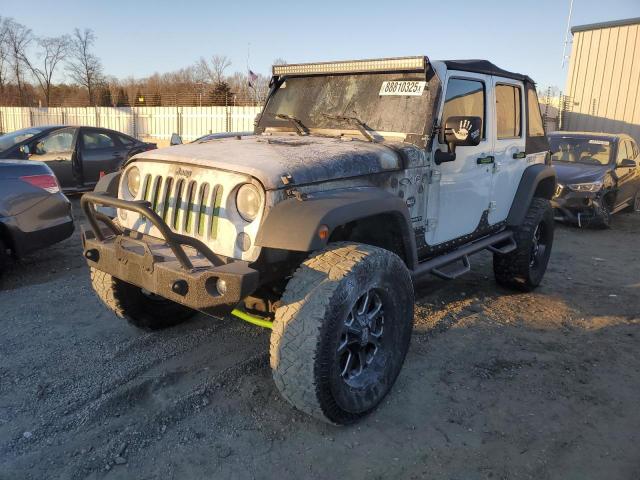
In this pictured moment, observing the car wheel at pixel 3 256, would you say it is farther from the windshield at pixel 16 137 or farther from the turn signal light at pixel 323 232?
the windshield at pixel 16 137

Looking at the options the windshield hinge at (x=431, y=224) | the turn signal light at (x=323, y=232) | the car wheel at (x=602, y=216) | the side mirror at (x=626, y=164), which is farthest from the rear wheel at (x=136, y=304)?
the side mirror at (x=626, y=164)

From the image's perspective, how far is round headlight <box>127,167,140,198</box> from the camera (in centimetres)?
340

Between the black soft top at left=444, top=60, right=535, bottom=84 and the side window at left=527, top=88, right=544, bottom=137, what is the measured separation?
0.89 feet

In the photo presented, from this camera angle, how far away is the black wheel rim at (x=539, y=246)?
5.49 m

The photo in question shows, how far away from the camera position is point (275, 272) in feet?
9.64

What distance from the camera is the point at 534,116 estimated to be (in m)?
5.43

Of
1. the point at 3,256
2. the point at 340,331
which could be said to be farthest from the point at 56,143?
the point at 340,331

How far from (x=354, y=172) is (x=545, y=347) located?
2.26 metres

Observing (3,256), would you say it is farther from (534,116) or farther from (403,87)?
(534,116)

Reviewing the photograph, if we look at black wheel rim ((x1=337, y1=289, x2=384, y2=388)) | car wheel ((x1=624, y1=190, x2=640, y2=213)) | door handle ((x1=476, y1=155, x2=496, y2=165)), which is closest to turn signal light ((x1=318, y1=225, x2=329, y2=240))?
black wheel rim ((x1=337, y1=289, x2=384, y2=388))

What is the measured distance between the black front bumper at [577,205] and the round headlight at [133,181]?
7.73 m

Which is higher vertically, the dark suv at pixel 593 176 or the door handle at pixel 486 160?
the door handle at pixel 486 160

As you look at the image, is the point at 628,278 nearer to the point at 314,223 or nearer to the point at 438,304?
the point at 438,304

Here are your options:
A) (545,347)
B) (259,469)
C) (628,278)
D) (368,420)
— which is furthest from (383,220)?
(628,278)
